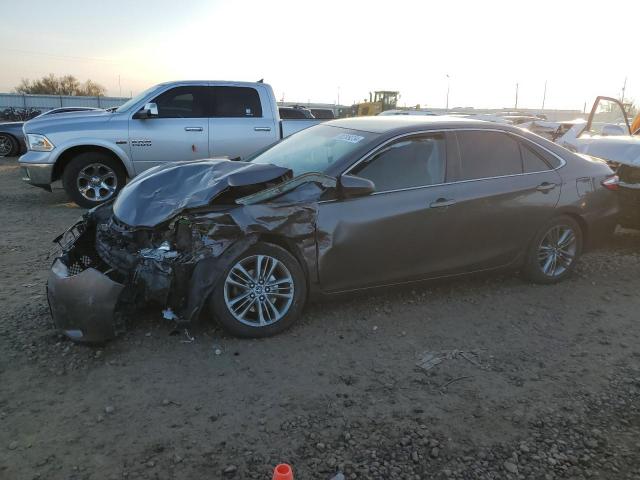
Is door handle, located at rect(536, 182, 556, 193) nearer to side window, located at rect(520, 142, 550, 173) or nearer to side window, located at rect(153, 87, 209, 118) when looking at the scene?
side window, located at rect(520, 142, 550, 173)

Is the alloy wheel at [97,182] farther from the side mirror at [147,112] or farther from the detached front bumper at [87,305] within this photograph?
the detached front bumper at [87,305]

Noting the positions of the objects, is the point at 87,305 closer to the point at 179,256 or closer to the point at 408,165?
the point at 179,256

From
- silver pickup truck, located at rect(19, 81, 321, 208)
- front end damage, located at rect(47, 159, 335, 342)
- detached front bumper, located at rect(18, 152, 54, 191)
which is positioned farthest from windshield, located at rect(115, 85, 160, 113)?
front end damage, located at rect(47, 159, 335, 342)

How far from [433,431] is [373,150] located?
2226 mm

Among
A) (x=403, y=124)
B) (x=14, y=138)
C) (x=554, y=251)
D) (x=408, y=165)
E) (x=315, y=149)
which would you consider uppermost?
(x=403, y=124)

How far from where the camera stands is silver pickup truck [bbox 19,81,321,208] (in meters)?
7.97

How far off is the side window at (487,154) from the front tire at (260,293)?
181cm

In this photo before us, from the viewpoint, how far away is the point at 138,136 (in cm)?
814

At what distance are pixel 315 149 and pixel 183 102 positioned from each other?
4.71 metres

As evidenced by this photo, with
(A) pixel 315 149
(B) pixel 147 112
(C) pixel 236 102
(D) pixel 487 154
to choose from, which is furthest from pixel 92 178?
(D) pixel 487 154

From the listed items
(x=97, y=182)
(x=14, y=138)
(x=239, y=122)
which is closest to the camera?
(x=97, y=182)

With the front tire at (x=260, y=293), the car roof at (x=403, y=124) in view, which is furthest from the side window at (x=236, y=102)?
the front tire at (x=260, y=293)

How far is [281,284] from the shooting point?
12.6 ft

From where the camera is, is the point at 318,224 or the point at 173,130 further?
the point at 173,130
